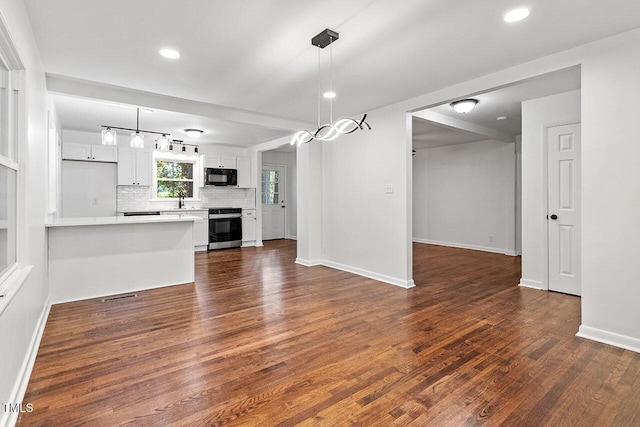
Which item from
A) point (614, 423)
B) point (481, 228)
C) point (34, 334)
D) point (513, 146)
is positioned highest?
point (513, 146)

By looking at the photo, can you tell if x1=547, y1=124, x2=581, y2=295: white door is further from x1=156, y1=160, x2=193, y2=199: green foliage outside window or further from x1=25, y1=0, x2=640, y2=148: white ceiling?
x1=156, y1=160, x2=193, y2=199: green foliage outside window

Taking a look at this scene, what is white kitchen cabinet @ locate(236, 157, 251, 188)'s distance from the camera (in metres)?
7.98

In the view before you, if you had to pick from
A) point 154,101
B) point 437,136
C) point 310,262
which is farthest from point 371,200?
point 154,101

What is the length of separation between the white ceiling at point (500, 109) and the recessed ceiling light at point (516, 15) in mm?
895

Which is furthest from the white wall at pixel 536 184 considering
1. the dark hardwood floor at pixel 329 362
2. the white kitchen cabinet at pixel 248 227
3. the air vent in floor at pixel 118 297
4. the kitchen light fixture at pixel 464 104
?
the white kitchen cabinet at pixel 248 227

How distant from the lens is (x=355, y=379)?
81.2 inches

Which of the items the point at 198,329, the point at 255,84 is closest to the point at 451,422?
the point at 198,329

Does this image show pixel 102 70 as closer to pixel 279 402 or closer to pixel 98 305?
pixel 98 305

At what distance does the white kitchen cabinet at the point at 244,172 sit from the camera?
7.98 m

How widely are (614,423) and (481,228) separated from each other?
5977 mm

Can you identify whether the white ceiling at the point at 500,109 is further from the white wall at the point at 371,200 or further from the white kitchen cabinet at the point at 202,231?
the white kitchen cabinet at the point at 202,231

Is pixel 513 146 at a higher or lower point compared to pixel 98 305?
higher

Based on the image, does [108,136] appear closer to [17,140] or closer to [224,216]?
[17,140]

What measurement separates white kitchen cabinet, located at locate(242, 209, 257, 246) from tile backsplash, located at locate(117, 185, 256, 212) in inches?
9.7
